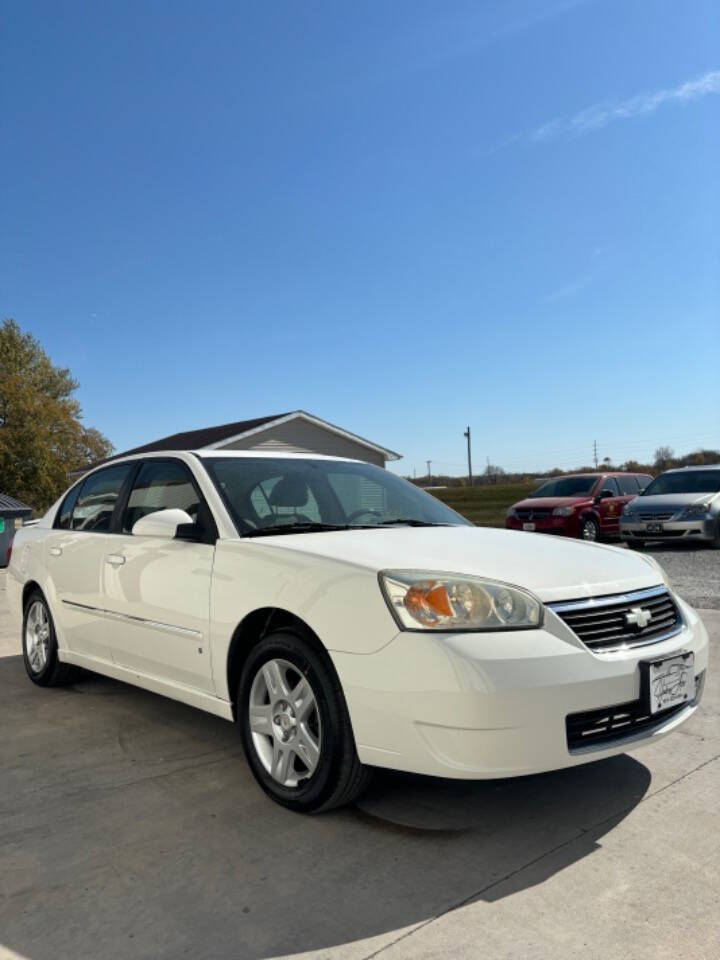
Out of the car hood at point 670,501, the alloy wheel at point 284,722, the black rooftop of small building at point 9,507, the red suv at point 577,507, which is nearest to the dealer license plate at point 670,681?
the alloy wheel at point 284,722

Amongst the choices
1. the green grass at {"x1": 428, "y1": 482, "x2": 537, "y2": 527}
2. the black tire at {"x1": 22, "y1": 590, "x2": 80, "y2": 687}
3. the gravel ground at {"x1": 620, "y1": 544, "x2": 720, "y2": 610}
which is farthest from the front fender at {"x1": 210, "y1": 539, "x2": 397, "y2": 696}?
the green grass at {"x1": 428, "y1": 482, "x2": 537, "y2": 527}

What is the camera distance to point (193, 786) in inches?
130

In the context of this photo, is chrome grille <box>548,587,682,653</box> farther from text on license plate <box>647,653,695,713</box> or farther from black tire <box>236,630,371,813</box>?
black tire <box>236,630,371,813</box>

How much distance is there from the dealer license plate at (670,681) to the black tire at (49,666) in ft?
12.0

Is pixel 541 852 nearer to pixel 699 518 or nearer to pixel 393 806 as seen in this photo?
pixel 393 806

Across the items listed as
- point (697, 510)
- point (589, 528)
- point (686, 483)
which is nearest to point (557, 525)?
point (589, 528)

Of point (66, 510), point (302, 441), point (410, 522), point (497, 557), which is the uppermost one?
point (302, 441)

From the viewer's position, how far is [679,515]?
13.1 metres

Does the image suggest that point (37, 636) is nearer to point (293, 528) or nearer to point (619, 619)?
point (293, 528)

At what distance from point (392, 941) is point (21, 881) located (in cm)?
127

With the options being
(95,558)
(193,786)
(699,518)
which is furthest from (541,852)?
(699,518)

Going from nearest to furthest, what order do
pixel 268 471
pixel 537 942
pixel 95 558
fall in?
pixel 537 942
pixel 268 471
pixel 95 558

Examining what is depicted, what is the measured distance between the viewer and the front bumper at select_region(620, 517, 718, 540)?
42.7ft

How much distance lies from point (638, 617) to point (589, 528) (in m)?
12.8
